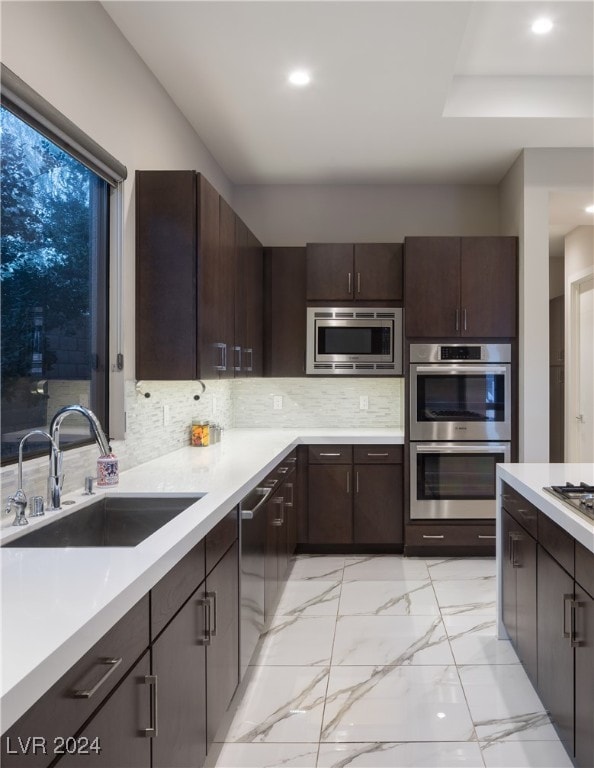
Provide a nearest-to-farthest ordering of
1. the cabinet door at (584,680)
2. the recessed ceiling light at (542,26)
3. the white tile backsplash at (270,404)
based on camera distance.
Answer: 1. the cabinet door at (584,680)
2. the recessed ceiling light at (542,26)
3. the white tile backsplash at (270,404)

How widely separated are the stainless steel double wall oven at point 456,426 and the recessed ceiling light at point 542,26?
1964 millimetres

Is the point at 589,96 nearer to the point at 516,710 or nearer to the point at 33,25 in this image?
the point at 33,25

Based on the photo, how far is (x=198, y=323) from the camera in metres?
2.80

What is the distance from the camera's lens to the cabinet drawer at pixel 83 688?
2.72 ft

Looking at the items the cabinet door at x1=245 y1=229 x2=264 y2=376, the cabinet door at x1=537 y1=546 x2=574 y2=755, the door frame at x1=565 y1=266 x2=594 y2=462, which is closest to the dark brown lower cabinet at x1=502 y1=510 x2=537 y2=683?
the cabinet door at x1=537 y1=546 x2=574 y2=755

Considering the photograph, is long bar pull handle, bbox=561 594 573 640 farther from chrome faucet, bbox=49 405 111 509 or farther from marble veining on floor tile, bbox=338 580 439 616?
chrome faucet, bbox=49 405 111 509

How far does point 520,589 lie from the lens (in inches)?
96.0

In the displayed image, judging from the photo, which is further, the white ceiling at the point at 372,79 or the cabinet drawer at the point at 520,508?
the white ceiling at the point at 372,79

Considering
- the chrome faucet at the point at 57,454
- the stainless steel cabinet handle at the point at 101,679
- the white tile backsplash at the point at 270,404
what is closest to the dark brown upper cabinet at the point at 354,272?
the white tile backsplash at the point at 270,404

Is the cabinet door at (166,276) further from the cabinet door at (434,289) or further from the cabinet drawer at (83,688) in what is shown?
the cabinet door at (434,289)

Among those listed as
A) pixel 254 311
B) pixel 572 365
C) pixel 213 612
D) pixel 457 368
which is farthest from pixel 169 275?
pixel 572 365

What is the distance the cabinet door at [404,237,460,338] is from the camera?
4145mm

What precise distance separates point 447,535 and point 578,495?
7.25ft

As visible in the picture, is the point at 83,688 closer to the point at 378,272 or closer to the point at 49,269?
the point at 49,269
